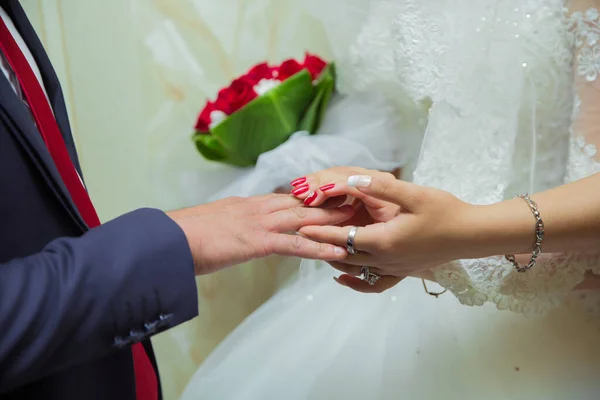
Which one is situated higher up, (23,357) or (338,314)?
(23,357)

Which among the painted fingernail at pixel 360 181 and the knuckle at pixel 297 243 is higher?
the painted fingernail at pixel 360 181

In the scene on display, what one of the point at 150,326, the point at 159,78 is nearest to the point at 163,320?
the point at 150,326

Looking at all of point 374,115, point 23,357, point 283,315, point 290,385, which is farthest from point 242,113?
point 23,357

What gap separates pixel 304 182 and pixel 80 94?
25.9 inches

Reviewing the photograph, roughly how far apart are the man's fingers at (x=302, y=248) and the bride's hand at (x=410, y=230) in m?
0.02

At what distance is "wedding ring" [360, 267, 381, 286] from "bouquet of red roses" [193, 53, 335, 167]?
37cm

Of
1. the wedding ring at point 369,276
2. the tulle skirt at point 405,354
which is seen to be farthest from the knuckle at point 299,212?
the tulle skirt at point 405,354

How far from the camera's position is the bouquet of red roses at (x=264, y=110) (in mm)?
956

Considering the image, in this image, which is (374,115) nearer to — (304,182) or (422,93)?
(422,93)

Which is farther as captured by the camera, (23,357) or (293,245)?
(293,245)

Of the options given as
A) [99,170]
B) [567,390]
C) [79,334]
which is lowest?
[567,390]

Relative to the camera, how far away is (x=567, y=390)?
66 centimetres

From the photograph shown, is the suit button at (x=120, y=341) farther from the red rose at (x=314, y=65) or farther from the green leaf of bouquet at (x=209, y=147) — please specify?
the red rose at (x=314, y=65)

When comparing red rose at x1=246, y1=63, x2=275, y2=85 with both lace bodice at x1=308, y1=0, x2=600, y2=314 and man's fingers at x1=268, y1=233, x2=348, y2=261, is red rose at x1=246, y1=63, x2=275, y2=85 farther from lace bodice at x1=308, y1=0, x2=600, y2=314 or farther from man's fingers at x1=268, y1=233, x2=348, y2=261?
man's fingers at x1=268, y1=233, x2=348, y2=261
